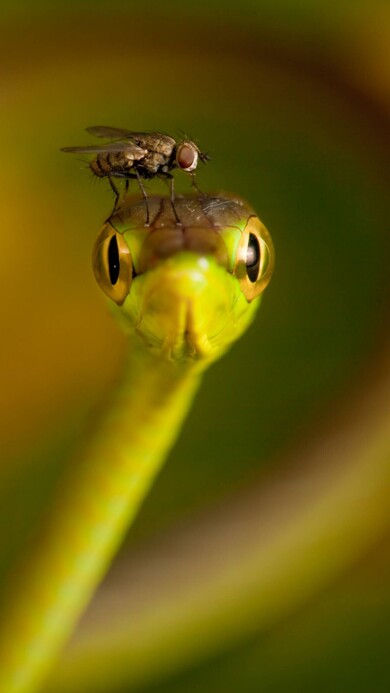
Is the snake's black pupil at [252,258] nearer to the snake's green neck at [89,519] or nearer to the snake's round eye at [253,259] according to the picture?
the snake's round eye at [253,259]

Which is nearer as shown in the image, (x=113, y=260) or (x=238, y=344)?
(x=113, y=260)

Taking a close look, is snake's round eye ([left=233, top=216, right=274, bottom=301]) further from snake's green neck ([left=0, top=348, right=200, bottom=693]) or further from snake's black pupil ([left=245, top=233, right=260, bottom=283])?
snake's green neck ([left=0, top=348, right=200, bottom=693])

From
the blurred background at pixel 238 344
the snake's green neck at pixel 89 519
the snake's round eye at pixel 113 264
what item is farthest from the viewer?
the blurred background at pixel 238 344

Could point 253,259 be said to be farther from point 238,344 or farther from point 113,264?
point 238,344

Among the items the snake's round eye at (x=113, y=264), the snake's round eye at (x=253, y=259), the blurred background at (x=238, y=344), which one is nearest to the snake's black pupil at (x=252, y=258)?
the snake's round eye at (x=253, y=259)

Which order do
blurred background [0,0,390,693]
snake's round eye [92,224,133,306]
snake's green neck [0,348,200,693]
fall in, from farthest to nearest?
blurred background [0,0,390,693]
snake's green neck [0,348,200,693]
snake's round eye [92,224,133,306]

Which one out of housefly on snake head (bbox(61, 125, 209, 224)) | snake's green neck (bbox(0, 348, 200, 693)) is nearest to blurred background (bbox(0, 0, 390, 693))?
snake's green neck (bbox(0, 348, 200, 693))

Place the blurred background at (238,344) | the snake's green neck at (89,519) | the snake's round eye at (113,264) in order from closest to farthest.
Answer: the snake's round eye at (113,264)
the snake's green neck at (89,519)
the blurred background at (238,344)

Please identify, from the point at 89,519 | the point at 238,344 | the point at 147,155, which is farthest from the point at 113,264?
the point at 238,344
